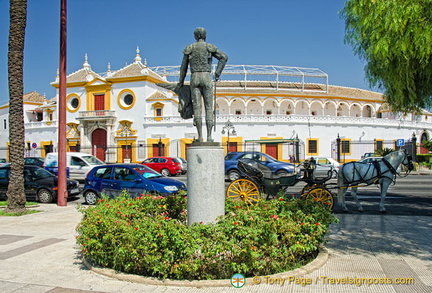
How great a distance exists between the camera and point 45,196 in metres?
14.0

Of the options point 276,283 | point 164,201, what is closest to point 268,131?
point 164,201

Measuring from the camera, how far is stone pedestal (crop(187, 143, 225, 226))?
6.36m

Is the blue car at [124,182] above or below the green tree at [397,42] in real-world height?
below

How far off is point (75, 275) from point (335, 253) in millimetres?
4285

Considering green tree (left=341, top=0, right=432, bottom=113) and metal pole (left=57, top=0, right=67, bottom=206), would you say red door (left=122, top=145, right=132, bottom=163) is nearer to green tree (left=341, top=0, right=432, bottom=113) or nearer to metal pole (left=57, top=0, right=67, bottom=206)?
metal pole (left=57, top=0, right=67, bottom=206)

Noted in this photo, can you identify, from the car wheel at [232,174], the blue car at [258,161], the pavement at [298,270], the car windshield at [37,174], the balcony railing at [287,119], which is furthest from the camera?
the balcony railing at [287,119]

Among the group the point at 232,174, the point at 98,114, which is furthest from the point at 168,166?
the point at 98,114

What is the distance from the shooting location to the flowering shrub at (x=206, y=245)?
5148 mm

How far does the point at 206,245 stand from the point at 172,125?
34.2m

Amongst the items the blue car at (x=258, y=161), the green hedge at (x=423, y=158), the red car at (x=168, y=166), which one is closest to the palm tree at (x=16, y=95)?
the blue car at (x=258, y=161)

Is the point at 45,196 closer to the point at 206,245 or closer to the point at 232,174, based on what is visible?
the point at 232,174

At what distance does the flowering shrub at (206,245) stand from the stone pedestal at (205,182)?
0.44 m

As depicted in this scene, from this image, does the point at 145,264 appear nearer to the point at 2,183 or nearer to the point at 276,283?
the point at 276,283

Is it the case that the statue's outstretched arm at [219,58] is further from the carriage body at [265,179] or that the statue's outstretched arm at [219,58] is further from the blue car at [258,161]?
the blue car at [258,161]
